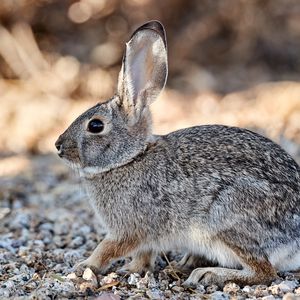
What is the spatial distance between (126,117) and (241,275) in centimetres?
148

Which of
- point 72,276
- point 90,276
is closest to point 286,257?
point 90,276

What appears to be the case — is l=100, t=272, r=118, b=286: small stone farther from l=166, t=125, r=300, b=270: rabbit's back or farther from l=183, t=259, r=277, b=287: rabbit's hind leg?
l=166, t=125, r=300, b=270: rabbit's back

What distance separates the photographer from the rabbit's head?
Answer: 581 cm

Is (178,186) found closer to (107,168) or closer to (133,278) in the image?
(107,168)

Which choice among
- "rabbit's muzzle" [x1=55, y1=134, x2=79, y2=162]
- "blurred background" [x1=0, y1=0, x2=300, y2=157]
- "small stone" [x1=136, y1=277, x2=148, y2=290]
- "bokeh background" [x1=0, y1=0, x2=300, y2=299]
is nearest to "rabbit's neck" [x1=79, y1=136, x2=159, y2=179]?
"rabbit's muzzle" [x1=55, y1=134, x2=79, y2=162]

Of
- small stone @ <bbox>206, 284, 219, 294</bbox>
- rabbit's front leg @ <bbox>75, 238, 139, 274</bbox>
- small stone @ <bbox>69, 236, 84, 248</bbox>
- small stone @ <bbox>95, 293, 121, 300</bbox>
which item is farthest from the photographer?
small stone @ <bbox>69, 236, 84, 248</bbox>

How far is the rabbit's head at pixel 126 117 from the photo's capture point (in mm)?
5809

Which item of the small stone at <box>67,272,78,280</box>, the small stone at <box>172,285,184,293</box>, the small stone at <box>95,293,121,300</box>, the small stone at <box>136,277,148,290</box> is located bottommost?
the small stone at <box>172,285,184,293</box>

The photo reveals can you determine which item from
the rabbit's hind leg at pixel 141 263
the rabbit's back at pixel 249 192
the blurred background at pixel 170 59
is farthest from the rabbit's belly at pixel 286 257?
the blurred background at pixel 170 59

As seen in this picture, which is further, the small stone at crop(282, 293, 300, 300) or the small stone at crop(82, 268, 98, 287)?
the small stone at crop(82, 268, 98, 287)

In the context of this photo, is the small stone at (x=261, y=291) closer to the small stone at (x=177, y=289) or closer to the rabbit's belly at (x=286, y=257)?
the rabbit's belly at (x=286, y=257)

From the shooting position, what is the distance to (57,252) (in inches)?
242

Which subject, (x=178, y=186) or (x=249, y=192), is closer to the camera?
(x=249, y=192)

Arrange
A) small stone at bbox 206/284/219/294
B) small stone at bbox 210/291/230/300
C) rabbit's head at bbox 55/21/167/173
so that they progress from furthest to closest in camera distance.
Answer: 1. rabbit's head at bbox 55/21/167/173
2. small stone at bbox 206/284/219/294
3. small stone at bbox 210/291/230/300
